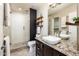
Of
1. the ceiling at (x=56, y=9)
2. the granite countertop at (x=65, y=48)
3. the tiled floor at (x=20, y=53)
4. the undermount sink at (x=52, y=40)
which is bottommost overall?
the tiled floor at (x=20, y=53)

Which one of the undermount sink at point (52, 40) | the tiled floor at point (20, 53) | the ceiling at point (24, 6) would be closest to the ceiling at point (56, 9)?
the ceiling at point (24, 6)

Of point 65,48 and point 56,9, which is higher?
point 56,9

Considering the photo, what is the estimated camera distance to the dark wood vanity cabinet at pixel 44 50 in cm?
165

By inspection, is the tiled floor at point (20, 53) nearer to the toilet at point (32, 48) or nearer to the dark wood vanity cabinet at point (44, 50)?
the toilet at point (32, 48)

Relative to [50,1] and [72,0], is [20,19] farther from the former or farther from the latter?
[72,0]

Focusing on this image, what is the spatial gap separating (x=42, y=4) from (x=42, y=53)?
0.69 meters

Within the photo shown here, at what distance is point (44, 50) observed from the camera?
67.5 inches

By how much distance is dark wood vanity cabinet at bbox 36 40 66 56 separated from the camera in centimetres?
165

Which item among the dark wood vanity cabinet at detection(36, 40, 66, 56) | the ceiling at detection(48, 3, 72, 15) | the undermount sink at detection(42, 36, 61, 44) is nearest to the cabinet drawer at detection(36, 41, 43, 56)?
the dark wood vanity cabinet at detection(36, 40, 66, 56)

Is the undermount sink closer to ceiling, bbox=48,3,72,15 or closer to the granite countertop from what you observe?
the granite countertop

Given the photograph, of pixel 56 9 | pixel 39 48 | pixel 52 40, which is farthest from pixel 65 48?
pixel 56 9

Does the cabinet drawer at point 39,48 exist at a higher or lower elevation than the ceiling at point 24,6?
lower

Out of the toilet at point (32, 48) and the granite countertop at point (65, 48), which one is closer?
the granite countertop at point (65, 48)

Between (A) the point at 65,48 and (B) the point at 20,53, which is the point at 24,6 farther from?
(A) the point at 65,48
